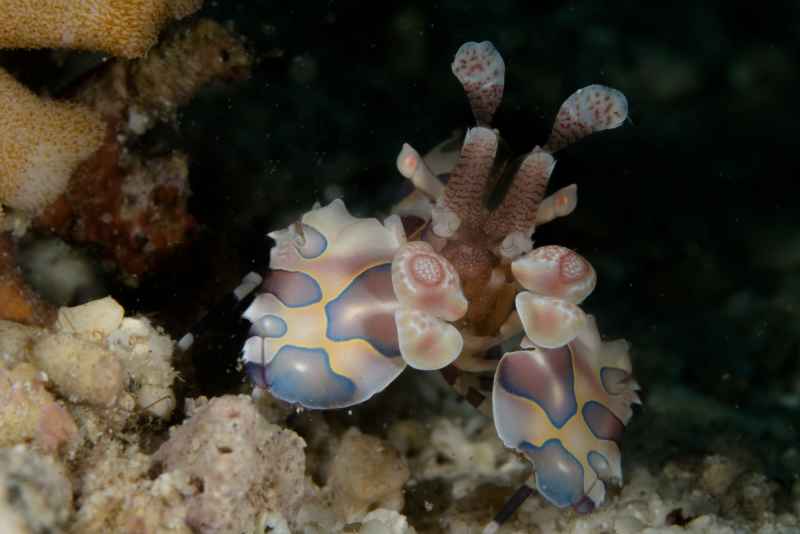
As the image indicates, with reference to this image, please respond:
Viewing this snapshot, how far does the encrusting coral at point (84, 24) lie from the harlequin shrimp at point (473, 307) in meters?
0.91

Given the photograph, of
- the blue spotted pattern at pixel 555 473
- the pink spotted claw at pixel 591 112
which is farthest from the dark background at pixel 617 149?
the blue spotted pattern at pixel 555 473

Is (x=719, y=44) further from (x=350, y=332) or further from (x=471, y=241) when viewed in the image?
(x=350, y=332)

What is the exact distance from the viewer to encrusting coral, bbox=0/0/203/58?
255 cm

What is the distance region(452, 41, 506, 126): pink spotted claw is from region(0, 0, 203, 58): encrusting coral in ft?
3.68

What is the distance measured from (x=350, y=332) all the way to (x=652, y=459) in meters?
1.70

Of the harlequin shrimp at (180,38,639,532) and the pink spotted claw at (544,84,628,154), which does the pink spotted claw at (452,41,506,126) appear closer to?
the harlequin shrimp at (180,38,639,532)

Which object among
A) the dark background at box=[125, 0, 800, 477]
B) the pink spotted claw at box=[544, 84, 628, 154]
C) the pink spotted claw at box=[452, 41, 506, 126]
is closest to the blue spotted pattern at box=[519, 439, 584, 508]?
the dark background at box=[125, 0, 800, 477]

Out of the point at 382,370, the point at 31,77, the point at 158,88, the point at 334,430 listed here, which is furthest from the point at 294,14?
the point at 334,430

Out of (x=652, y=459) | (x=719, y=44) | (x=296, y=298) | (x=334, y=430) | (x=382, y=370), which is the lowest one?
(x=652, y=459)

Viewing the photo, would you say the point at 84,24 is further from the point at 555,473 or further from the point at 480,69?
the point at 555,473

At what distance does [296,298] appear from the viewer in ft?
8.66

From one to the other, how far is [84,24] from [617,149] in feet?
6.73

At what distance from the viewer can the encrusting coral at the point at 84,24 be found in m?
2.55

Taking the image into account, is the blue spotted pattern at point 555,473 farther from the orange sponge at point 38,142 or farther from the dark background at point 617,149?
the orange sponge at point 38,142
